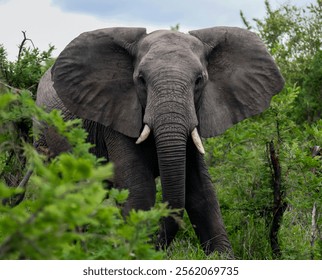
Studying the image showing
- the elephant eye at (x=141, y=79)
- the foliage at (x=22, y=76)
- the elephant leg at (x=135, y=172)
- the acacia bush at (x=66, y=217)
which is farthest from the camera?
the foliage at (x=22, y=76)

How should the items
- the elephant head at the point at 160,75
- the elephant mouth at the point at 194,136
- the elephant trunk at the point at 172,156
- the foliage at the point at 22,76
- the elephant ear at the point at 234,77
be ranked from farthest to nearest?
the foliage at the point at 22,76 < the elephant ear at the point at 234,77 < the elephant head at the point at 160,75 < the elephant mouth at the point at 194,136 < the elephant trunk at the point at 172,156

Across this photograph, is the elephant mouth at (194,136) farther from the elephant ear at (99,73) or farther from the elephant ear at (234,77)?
the elephant ear at (99,73)

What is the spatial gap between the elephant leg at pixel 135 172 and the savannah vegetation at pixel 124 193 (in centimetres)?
16

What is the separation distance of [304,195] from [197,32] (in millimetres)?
1495

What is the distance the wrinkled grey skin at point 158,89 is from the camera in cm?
588

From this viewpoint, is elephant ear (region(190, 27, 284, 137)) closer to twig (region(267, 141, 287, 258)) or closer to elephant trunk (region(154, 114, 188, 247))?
twig (region(267, 141, 287, 258))

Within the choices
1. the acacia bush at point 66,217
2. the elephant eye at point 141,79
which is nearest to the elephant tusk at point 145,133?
the elephant eye at point 141,79

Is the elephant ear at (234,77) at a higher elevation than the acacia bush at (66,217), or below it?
higher

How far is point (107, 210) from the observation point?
11.3ft

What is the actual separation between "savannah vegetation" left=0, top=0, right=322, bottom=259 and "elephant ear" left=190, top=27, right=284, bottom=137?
0.62ft

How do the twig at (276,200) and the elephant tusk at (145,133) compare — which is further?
the twig at (276,200)

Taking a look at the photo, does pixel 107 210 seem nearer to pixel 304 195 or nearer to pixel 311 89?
pixel 304 195

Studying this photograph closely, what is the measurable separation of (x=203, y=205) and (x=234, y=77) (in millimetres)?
1043

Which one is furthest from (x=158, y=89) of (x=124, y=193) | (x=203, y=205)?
(x=124, y=193)
